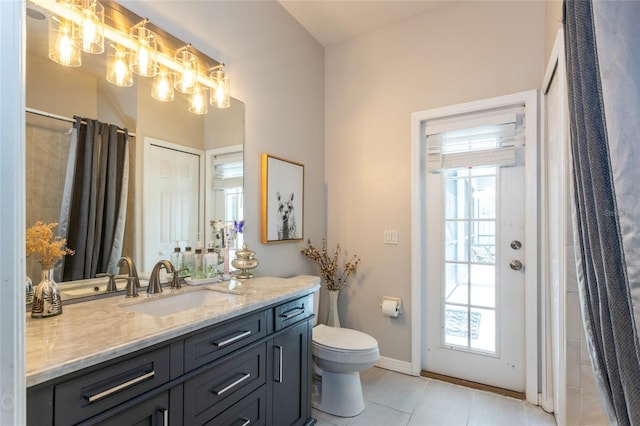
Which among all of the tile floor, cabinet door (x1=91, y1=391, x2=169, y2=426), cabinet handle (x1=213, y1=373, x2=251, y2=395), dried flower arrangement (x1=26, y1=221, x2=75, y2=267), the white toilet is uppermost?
dried flower arrangement (x1=26, y1=221, x2=75, y2=267)

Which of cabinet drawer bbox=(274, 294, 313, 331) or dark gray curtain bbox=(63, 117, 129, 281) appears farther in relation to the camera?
cabinet drawer bbox=(274, 294, 313, 331)

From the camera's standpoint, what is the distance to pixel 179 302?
1633 mm

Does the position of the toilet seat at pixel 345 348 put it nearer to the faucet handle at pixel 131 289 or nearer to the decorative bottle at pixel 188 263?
the decorative bottle at pixel 188 263

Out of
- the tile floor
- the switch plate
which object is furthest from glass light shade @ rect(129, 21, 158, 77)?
the tile floor

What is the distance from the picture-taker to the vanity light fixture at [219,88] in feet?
6.48

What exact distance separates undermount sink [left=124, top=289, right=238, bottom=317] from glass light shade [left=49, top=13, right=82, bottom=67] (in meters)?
1.05

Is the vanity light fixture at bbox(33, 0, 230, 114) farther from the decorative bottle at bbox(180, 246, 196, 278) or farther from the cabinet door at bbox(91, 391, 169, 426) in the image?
the cabinet door at bbox(91, 391, 169, 426)

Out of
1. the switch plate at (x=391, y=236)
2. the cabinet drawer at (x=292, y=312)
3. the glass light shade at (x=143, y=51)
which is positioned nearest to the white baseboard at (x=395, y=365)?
the switch plate at (x=391, y=236)

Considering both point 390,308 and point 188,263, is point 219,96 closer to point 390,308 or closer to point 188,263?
point 188,263

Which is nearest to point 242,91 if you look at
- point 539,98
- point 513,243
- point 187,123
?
point 187,123

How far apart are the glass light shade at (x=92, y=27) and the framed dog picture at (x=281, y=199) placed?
1119 mm

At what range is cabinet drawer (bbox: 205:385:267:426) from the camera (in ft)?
4.29

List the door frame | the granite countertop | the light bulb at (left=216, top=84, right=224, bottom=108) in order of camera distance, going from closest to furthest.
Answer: the granite countertop, the light bulb at (left=216, top=84, right=224, bottom=108), the door frame

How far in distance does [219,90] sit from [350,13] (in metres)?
1.35
